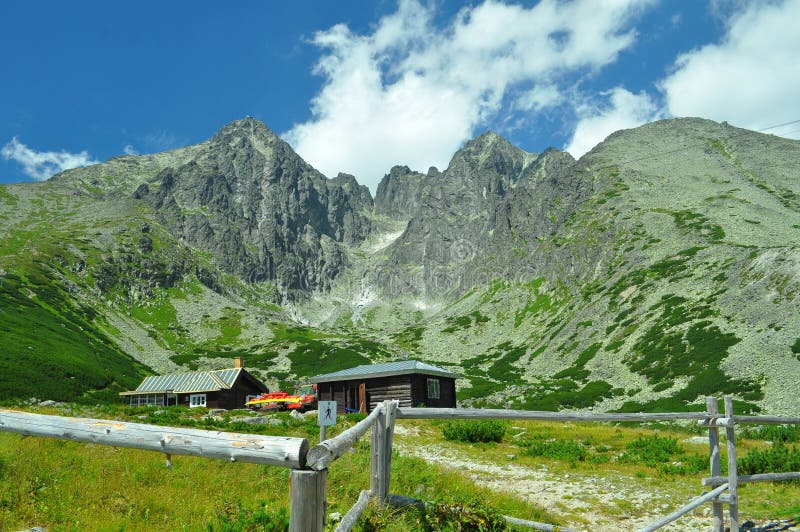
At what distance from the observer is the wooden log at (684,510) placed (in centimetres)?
791

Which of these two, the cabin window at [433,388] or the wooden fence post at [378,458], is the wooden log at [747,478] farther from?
the cabin window at [433,388]

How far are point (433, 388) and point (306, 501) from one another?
42944 millimetres

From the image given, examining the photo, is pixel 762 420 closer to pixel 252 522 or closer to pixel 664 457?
pixel 664 457

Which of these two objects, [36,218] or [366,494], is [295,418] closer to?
[366,494]

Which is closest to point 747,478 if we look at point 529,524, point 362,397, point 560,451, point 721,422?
point 721,422

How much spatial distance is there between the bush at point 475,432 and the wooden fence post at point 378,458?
18.5 meters

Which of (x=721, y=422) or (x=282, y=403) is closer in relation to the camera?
(x=721, y=422)

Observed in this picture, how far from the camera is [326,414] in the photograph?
24.3ft

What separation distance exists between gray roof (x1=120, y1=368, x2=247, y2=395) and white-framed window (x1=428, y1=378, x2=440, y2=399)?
942 inches

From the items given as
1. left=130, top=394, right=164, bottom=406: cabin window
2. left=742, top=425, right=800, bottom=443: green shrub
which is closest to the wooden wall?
left=130, top=394, right=164, bottom=406: cabin window

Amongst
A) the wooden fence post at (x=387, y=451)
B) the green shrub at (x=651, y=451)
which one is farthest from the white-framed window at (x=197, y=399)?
the wooden fence post at (x=387, y=451)

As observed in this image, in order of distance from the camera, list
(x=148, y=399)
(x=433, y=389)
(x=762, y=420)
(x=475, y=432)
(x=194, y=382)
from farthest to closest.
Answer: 1. (x=148, y=399)
2. (x=194, y=382)
3. (x=433, y=389)
4. (x=475, y=432)
5. (x=762, y=420)

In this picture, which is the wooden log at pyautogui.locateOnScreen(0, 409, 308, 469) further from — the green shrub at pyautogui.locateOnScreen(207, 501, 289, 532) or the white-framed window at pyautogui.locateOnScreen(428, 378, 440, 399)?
the white-framed window at pyautogui.locateOnScreen(428, 378, 440, 399)

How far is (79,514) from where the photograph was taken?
6805 mm
